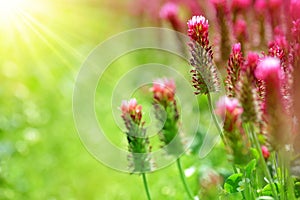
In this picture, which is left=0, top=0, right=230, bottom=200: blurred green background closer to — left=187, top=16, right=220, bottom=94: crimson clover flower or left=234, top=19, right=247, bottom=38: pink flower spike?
left=234, top=19, right=247, bottom=38: pink flower spike

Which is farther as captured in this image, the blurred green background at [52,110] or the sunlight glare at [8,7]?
the sunlight glare at [8,7]

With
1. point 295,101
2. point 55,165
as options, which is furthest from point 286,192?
point 55,165

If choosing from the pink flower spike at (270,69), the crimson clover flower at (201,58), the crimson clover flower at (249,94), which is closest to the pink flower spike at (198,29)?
the crimson clover flower at (201,58)

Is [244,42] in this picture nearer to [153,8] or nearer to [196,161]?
[196,161]

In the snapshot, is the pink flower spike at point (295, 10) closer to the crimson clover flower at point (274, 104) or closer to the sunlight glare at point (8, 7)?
the crimson clover flower at point (274, 104)

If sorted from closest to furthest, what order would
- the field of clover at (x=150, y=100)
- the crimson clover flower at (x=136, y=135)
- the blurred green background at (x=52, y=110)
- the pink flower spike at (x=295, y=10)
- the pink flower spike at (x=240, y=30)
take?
the field of clover at (x=150, y=100)
the pink flower spike at (x=295, y=10)
the crimson clover flower at (x=136, y=135)
the pink flower spike at (x=240, y=30)
the blurred green background at (x=52, y=110)

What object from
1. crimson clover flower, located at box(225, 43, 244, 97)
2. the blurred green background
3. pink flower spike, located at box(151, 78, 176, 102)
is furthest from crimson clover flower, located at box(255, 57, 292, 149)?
the blurred green background
